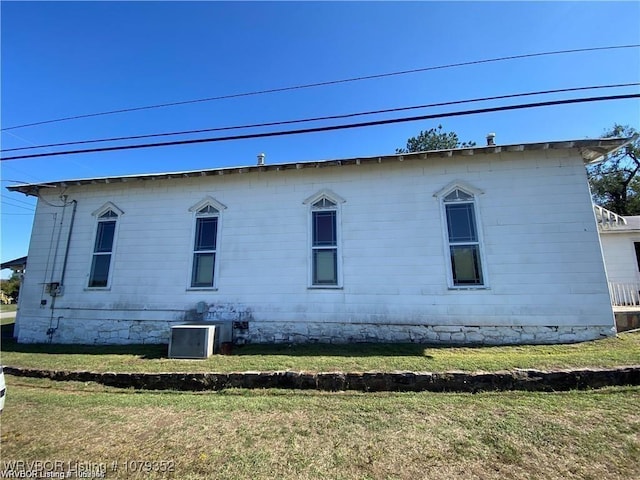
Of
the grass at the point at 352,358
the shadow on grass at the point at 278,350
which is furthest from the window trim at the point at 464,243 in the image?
the shadow on grass at the point at 278,350

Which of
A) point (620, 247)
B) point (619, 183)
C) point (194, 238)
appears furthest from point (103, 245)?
point (619, 183)

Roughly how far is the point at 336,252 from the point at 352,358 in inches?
112

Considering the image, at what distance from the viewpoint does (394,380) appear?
16.3 feet

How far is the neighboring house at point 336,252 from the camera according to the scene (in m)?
7.30

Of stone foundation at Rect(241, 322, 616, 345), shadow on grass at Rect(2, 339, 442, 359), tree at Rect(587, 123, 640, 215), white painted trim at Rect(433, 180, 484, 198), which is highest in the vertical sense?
tree at Rect(587, 123, 640, 215)

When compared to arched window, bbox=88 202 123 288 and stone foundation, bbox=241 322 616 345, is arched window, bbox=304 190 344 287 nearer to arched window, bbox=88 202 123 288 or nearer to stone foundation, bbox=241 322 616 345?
stone foundation, bbox=241 322 616 345

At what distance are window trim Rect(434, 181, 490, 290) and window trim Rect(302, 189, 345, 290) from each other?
8.26 feet

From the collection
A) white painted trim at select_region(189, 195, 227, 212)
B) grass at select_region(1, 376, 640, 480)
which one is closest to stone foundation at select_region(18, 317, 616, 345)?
grass at select_region(1, 376, 640, 480)

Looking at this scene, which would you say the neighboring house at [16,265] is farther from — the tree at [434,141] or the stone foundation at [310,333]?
the tree at [434,141]

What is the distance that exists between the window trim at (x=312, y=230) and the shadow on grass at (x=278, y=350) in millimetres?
1455

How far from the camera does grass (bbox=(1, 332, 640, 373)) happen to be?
17.9ft

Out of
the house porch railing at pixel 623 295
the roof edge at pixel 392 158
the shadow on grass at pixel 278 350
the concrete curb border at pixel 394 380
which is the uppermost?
the roof edge at pixel 392 158

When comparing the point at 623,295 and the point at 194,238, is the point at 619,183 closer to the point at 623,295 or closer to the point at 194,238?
the point at 623,295

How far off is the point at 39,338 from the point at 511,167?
13761mm
